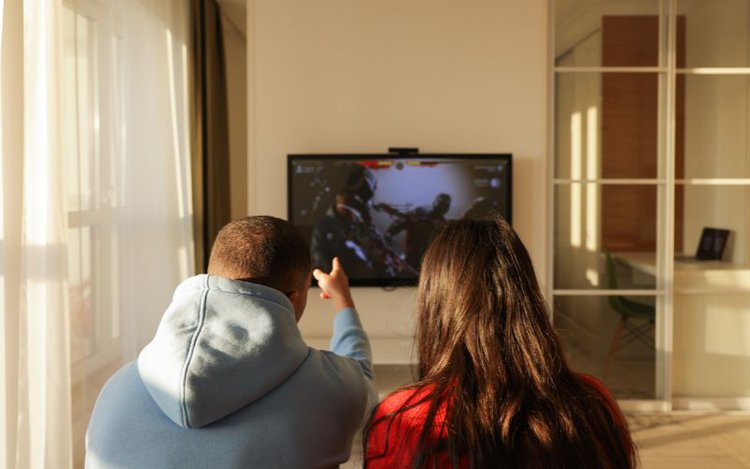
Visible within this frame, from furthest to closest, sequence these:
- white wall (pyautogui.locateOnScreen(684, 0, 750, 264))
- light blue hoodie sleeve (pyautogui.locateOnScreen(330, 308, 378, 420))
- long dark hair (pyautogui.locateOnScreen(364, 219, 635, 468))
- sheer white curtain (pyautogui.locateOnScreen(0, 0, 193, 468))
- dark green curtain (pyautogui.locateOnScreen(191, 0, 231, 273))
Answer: dark green curtain (pyautogui.locateOnScreen(191, 0, 231, 273))
white wall (pyautogui.locateOnScreen(684, 0, 750, 264))
sheer white curtain (pyautogui.locateOnScreen(0, 0, 193, 468))
light blue hoodie sleeve (pyautogui.locateOnScreen(330, 308, 378, 420))
long dark hair (pyautogui.locateOnScreen(364, 219, 635, 468))

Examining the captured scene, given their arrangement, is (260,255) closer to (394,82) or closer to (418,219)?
(418,219)

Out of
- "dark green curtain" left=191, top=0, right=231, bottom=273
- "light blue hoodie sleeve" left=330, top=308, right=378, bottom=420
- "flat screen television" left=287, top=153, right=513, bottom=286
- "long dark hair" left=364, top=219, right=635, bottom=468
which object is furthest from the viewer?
"dark green curtain" left=191, top=0, right=231, bottom=273

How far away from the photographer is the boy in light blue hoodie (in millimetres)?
1126

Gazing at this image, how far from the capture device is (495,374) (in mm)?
1163

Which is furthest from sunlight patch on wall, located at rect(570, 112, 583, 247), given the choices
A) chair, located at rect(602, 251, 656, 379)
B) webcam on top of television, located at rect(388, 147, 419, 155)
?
webcam on top of television, located at rect(388, 147, 419, 155)

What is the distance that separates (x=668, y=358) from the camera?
487 centimetres

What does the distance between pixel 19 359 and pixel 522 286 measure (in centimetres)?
169

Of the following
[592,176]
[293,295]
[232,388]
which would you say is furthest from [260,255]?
[592,176]

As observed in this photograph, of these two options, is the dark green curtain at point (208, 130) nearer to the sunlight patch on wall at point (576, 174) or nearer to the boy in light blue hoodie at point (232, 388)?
the sunlight patch on wall at point (576, 174)

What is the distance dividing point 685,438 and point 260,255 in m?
3.81

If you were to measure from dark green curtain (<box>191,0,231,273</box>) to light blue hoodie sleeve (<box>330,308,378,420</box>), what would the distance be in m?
3.96

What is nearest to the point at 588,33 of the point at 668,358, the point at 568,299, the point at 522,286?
the point at 568,299

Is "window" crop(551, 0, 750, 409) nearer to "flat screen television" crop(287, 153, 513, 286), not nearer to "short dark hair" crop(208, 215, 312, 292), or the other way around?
"flat screen television" crop(287, 153, 513, 286)

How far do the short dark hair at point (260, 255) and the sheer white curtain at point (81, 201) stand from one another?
1.25 metres
